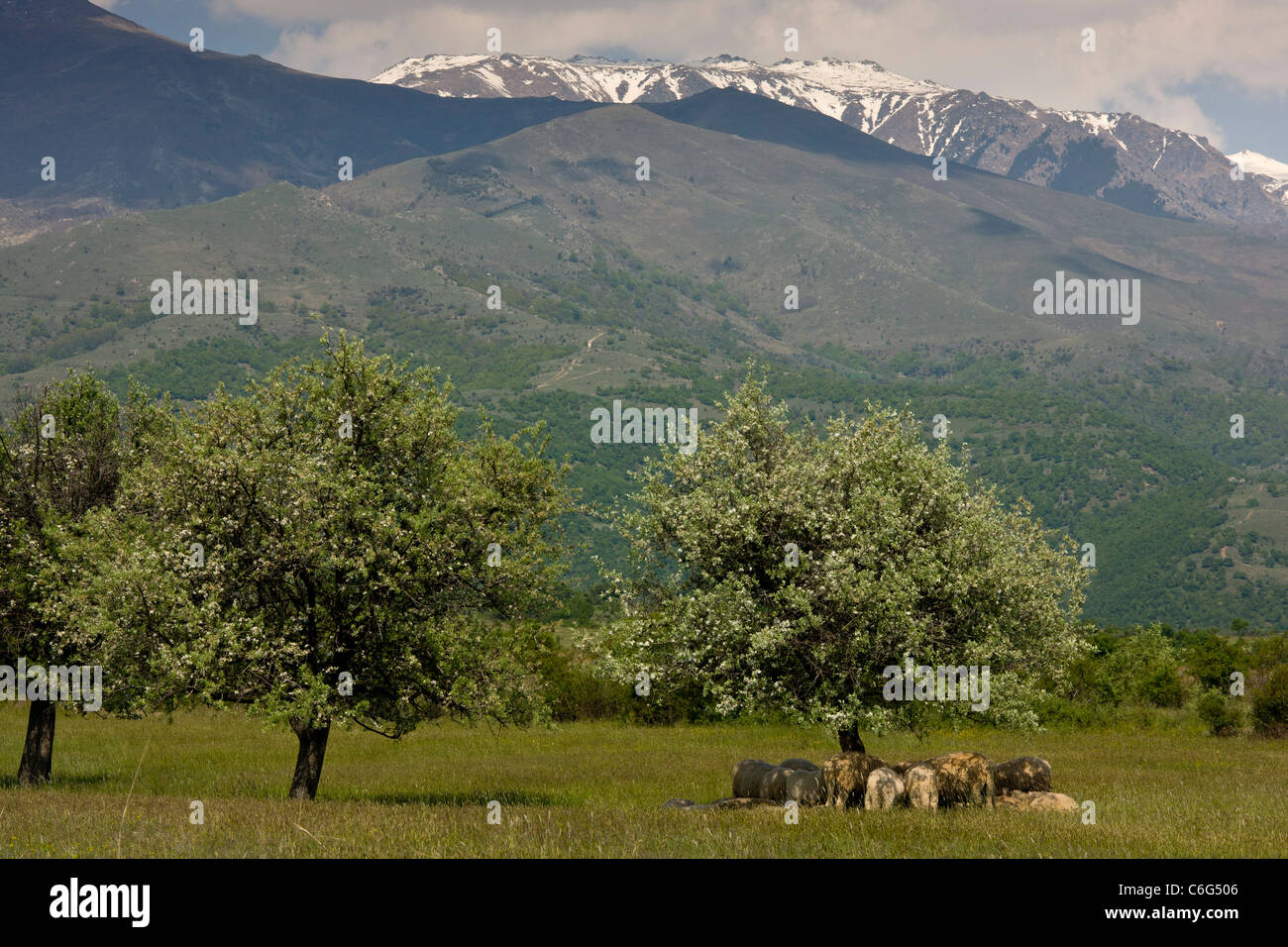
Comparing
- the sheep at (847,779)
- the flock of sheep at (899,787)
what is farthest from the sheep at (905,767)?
the sheep at (847,779)

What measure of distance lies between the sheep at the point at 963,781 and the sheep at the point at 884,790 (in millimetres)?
1230

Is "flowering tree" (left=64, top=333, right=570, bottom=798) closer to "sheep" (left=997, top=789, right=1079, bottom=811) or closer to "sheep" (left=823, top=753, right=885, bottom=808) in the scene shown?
"sheep" (left=823, top=753, right=885, bottom=808)

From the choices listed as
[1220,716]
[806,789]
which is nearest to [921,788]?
[806,789]

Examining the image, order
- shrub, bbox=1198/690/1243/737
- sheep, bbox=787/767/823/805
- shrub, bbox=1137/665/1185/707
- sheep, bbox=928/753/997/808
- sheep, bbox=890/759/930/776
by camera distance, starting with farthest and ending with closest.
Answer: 1. shrub, bbox=1137/665/1185/707
2. shrub, bbox=1198/690/1243/737
3. sheep, bbox=787/767/823/805
4. sheep, bbox=890/759/930/776
5. sheep, bbox=928/753/997/808

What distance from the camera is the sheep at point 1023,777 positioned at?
35.7 metres

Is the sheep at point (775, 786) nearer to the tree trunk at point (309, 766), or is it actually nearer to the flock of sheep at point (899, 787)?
the flock of sheep at point (899, 787)

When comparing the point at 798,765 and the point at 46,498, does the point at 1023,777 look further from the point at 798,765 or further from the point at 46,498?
the point at 46,498

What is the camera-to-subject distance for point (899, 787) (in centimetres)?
3169

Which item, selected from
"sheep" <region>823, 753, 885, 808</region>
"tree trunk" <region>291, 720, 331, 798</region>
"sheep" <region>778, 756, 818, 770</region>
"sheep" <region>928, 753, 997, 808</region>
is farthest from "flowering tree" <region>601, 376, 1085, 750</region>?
"tree trunk" <region>291, 720, 331, 798</region>

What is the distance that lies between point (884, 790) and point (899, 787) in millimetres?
437

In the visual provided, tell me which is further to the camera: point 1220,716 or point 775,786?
point 1220,716

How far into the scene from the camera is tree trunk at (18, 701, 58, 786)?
135ft

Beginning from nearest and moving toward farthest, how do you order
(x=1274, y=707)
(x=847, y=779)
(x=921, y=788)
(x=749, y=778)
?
(x=921, y=788), (x=847, y=779), (x=749, y=778), (x=1274, y=707)

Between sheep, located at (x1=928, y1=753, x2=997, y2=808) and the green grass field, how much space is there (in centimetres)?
243
